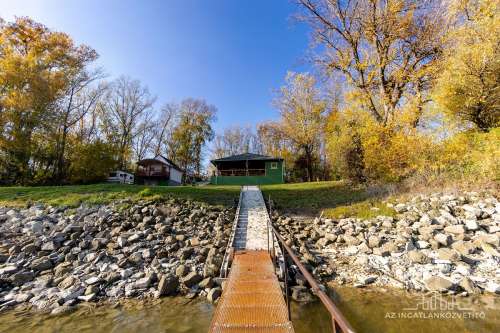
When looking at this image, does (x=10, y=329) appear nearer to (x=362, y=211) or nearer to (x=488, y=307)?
(x=488, y=307)

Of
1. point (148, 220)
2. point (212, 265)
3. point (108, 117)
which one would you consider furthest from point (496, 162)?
point (108, 117)

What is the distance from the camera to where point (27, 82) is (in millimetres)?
19938

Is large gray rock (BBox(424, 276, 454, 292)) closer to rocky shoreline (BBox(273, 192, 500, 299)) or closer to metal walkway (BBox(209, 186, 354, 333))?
rocky shoreline (BBox(273, 192, 500, 299))

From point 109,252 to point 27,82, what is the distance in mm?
19937

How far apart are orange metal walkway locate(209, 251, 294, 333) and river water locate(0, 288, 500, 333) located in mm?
735

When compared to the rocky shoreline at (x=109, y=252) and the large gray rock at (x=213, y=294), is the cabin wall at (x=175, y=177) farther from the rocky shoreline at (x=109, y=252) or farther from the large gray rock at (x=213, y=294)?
the large gray rock at (x=213, y=294)

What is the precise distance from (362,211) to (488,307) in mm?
5394

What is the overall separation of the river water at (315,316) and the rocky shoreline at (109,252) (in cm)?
42

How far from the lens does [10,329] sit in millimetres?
4684

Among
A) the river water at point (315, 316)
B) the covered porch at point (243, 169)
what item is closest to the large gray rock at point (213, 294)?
the river water at point (315, 316)

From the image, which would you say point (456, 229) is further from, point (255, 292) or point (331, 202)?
point (255, 292)

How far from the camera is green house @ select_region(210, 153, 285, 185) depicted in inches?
1060

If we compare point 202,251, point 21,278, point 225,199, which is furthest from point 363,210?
point 21,278

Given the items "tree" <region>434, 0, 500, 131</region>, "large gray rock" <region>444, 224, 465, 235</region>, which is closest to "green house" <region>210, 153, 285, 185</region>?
"tree" <region>434, 0, 500, 131</region>
